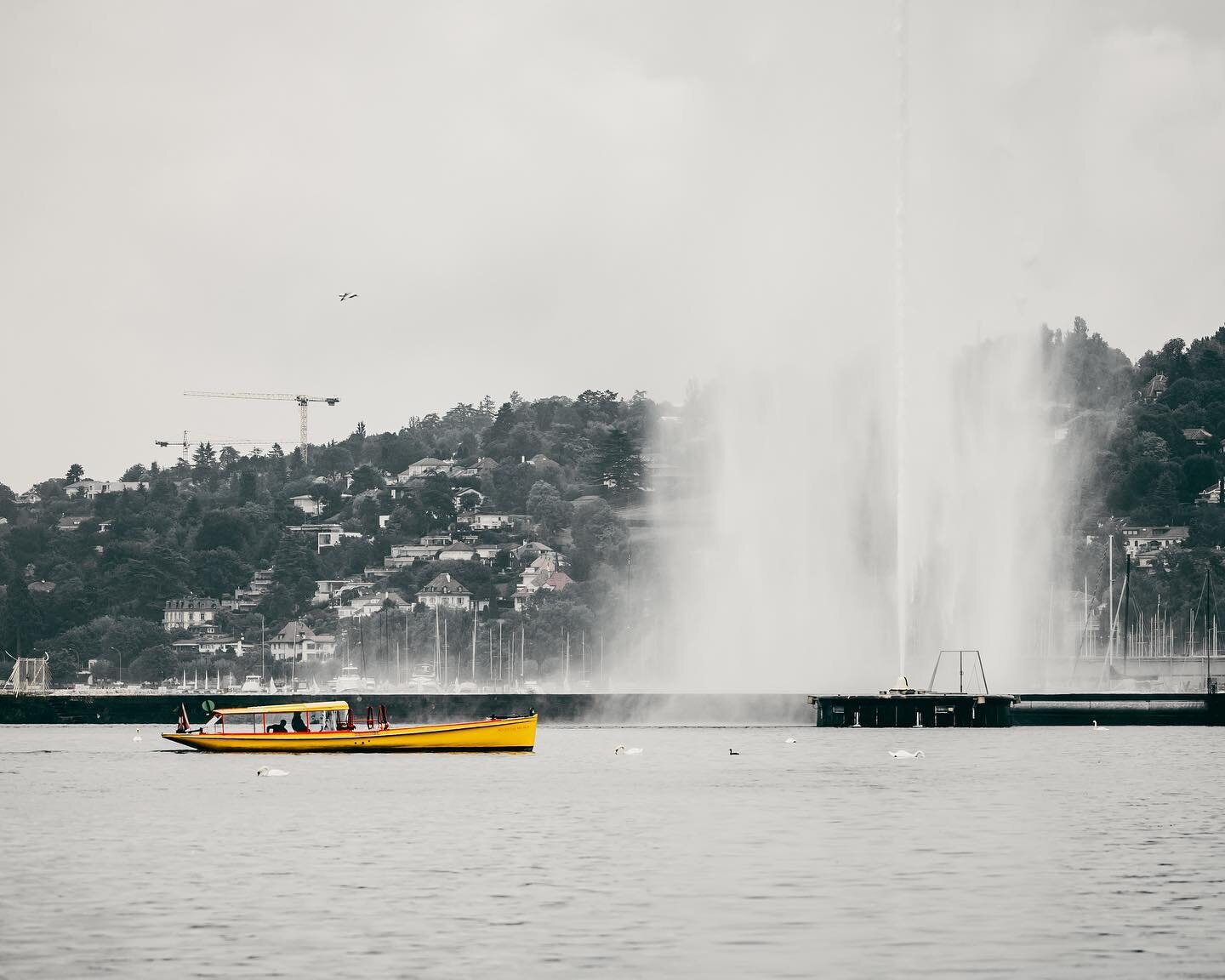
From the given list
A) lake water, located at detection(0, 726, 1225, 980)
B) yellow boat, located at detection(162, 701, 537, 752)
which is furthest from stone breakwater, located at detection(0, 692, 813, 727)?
lake water, located at detection(0, 726, 1225, 980)

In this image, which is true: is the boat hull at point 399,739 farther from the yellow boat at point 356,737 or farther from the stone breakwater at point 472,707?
the stone breakwater at point 472,707

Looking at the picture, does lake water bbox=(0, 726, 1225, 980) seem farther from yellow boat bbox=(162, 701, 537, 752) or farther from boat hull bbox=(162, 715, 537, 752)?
yellow boat bbox=(162, 701, 537, 752)

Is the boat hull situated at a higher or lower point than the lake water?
higher

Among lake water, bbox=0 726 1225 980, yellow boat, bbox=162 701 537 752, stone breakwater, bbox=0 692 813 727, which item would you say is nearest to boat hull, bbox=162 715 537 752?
yellow boat, bbox=162 701 537 752

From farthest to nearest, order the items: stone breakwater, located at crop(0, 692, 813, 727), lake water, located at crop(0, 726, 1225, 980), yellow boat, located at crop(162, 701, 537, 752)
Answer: stone breakwater, located at crop(0, 692, 813, 727) → yellow boat, located at crop(162, 701, 537, 752) → lake water, located at crop(0, 726, 1225, 980)

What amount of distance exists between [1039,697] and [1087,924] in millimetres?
100462

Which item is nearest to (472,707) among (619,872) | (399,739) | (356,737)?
(356,737)

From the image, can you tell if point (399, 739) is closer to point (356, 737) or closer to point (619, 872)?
point (356, 737)

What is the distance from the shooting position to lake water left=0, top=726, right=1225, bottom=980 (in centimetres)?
3469

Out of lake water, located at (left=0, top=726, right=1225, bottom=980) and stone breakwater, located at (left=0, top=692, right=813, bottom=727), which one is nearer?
lake water, located at (left=0, top=726, right=1225, bottom=980)

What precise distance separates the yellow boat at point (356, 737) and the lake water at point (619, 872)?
5.26 m

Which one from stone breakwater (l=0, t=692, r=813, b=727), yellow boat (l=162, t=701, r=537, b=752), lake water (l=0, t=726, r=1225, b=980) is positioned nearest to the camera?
lake water (l=0, t=726, r=1225, b=980)

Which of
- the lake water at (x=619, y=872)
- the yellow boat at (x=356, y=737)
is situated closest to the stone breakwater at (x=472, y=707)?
the yellow boat at (x=356, y=737)

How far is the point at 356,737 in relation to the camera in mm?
95125
